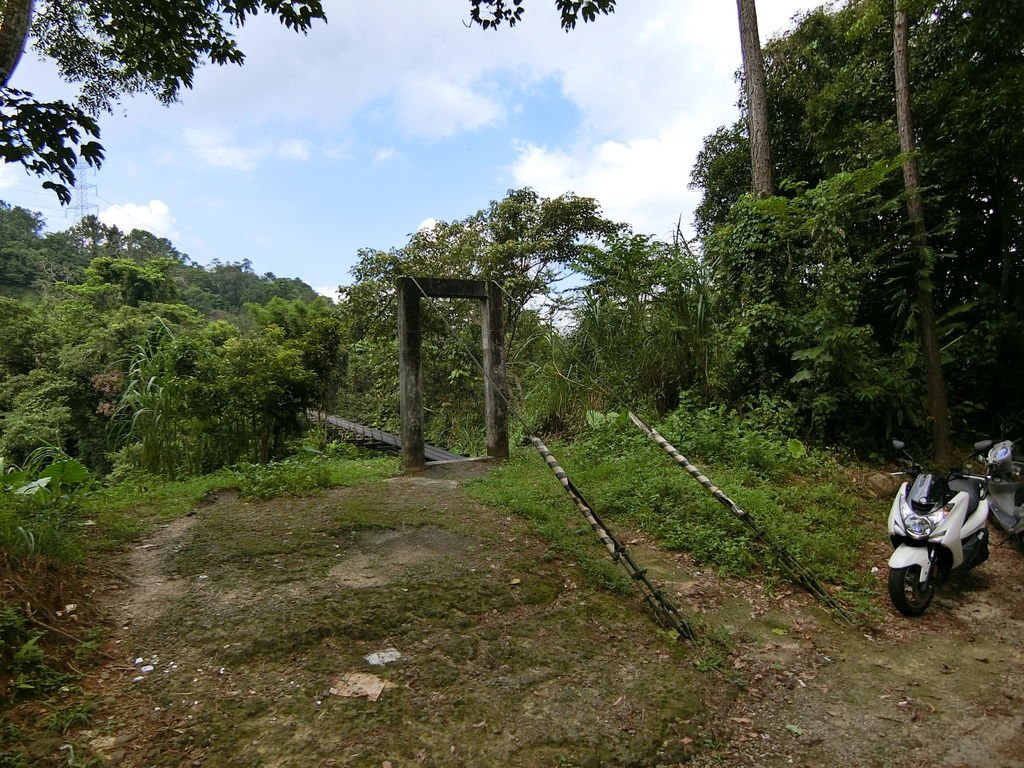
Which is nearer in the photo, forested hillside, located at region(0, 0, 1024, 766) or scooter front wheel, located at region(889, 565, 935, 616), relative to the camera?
scooter front wheel, located at region(889, 565, 935, 616)

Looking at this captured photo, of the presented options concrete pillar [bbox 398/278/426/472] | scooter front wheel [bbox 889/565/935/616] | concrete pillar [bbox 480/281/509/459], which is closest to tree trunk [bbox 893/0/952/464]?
scooter front wheel [bbox 889/565/935/616]

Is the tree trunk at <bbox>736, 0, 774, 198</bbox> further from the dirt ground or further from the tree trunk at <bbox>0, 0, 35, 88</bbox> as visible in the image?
the tree trunk at <bbox>0, 0, 35, 88</bbox>

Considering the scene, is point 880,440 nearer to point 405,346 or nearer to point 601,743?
point 405,346

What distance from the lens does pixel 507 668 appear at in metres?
2.17

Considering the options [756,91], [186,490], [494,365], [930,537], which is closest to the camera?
[930,537]

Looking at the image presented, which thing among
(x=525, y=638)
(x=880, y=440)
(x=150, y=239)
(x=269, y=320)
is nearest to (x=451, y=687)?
(x=525, y=638)

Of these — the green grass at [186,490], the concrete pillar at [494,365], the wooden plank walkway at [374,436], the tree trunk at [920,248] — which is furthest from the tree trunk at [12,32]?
the tree trunk at [920,248]

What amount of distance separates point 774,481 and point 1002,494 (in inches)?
56.7

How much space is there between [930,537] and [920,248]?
13.1ft

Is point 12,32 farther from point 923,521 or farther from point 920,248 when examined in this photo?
point 920,248

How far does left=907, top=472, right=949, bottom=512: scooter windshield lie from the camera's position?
308 cm

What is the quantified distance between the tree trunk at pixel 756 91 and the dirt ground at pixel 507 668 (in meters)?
5.08

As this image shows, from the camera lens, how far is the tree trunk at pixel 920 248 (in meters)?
5.48

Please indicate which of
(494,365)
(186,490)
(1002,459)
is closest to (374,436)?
(494,365)
